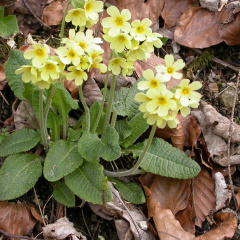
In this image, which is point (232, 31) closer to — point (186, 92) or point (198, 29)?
point (198, 29)

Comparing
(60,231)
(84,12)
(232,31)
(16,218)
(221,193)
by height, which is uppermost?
(84,12)

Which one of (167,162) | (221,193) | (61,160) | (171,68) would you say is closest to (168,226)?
(167,162)

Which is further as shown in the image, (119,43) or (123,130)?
(123,130)

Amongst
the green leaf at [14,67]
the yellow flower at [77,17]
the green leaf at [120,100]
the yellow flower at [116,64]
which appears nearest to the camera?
the yellow flower at [116,64]

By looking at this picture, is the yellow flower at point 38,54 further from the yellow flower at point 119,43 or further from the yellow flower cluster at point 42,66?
the yellow flower at point 119,43

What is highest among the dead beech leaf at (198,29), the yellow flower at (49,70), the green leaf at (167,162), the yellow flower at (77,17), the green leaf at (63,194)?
the yellow flower at (77,17)

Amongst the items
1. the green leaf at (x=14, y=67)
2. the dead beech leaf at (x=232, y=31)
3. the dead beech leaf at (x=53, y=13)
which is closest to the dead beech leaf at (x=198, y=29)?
the dead beech leaf at (x=232, y=31)
